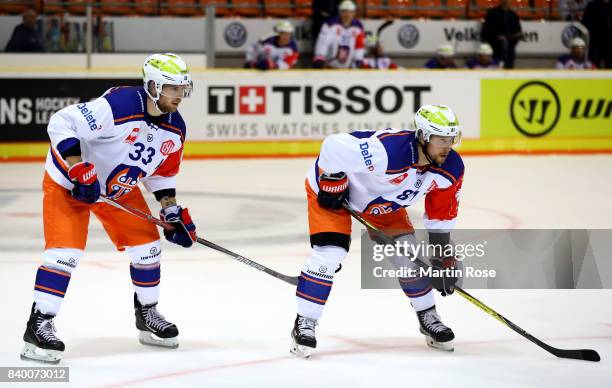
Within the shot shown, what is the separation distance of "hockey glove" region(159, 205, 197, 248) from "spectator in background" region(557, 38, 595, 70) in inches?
374

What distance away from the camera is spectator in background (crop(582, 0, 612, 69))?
45.6ft

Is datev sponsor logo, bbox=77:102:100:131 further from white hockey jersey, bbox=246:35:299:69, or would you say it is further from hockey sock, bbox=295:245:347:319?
white hockey jersey, bbox=246:35:299:69

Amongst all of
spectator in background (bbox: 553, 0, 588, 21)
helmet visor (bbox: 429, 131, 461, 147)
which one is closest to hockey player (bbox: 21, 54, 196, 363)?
helmet visor (bbox: 429, 131, 461, 147)

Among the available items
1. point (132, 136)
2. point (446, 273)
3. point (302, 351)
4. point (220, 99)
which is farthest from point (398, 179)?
point (220, 99)

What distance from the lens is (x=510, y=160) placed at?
479 inches

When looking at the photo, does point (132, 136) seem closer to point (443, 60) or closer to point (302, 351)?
point (302, 351)

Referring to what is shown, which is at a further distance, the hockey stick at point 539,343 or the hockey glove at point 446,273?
the hockey glove at point 446,273

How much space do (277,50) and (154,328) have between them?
7882 mm

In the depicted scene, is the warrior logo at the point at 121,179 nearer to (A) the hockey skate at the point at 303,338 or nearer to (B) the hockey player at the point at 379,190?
(B) the hockey player at the point at 379,190

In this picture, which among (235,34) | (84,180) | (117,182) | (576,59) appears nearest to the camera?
(84,180)

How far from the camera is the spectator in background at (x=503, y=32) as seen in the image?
44.9 feet

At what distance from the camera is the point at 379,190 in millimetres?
4770

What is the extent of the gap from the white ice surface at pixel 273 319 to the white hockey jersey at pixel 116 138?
0.73 m

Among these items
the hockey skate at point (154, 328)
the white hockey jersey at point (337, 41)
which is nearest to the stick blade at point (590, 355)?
the hockey skate at point (154, 328)
